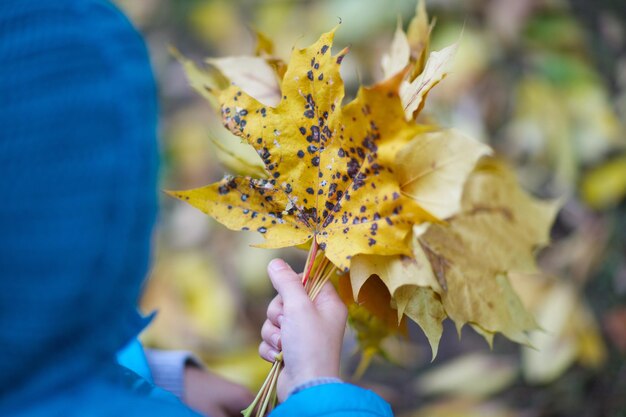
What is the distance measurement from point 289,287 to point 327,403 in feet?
0.33

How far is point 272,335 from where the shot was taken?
1.94 feet

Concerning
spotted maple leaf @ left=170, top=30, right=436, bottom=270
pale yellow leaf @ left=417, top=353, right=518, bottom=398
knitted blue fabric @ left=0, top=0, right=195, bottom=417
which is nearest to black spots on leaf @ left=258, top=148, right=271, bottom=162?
spotted maple leaf @ left=170, top=30, right=436, bottom=270

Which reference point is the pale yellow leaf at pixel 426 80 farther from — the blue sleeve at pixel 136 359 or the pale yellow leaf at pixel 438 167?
the blue sleeve at pixel 136 359

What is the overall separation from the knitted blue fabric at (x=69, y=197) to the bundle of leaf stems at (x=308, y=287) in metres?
0.10

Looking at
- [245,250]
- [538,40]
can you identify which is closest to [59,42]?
[245,250]

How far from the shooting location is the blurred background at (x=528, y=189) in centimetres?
123

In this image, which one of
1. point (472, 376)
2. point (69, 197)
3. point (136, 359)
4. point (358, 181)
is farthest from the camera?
point (472, 376)

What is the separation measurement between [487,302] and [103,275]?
12.0 inches


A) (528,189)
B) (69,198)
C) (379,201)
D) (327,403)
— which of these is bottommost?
(528,189)

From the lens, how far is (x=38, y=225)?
440 millimetres

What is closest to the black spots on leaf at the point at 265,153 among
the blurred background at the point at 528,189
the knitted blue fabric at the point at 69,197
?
the knitted blue fabric at the point at 69,197

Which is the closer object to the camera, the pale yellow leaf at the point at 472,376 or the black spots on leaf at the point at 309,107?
the black spots on leaf at the point at 309,107

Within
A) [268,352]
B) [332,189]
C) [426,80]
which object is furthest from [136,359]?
[426,80]

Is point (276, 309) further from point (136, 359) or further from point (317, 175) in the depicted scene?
point (136, 359)
